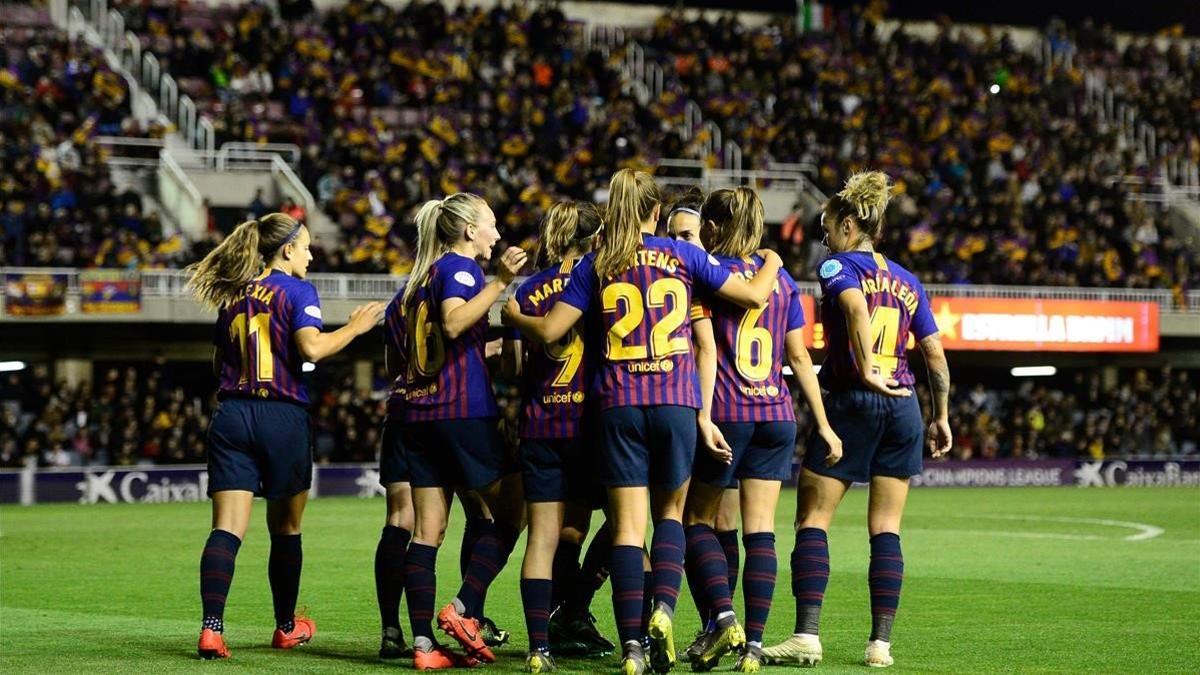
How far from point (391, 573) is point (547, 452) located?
1265 mm

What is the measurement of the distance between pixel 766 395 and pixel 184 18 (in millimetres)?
32370

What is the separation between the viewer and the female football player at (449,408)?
8.20 meters

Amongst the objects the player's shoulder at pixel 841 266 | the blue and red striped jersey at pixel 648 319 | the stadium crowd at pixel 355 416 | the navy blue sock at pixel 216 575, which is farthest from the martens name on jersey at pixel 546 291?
the stadium crowd at pixel 355 416

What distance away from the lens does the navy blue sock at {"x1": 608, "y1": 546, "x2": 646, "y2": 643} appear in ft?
24.9

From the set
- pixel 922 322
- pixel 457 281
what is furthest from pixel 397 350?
pixel 922 322

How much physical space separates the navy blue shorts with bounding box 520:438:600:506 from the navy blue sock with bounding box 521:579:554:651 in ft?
1.30

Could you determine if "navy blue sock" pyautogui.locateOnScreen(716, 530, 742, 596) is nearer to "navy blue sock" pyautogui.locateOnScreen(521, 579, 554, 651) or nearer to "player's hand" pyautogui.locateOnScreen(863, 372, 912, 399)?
"player's hand" pyautogui.locateOnScreen(863, 372, 912, 399)

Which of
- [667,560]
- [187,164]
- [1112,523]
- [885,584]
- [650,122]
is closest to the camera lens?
[667,560]

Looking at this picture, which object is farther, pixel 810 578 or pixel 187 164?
pixel 187 164

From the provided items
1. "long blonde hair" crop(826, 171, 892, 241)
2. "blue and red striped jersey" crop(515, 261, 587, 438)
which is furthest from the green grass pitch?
"long blonde hair" crop(826, 171, 892, 241)

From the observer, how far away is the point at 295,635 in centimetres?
895

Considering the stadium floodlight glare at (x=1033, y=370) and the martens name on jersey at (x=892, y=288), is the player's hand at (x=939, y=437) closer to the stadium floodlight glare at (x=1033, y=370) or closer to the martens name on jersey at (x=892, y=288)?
the martens name on jersey at (x=892, y=288)

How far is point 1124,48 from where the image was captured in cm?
4869

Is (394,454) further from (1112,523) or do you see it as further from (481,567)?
(1112,523)
